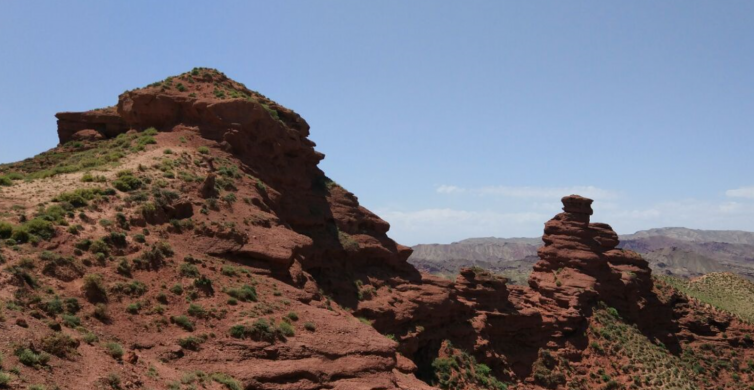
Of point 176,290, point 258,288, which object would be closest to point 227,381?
point 176,290

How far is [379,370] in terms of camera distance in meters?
23.9

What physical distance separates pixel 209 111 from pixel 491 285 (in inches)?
1160

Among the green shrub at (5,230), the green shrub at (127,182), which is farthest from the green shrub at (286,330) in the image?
the green shrub at (127,182)

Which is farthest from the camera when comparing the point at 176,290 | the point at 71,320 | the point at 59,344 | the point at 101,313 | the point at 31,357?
the point at 176,290

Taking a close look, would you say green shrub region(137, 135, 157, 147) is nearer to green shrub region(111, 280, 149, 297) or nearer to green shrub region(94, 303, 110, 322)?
green shrub region(111, 280, 149, 297)

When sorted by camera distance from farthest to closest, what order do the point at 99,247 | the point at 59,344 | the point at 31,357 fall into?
the point at 99,247
the point at 59,344
the point at 31,357

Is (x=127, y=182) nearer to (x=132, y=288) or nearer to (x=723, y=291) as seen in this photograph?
(x=132, y=288)

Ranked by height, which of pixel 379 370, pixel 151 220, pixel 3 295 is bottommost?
pixel 379 370

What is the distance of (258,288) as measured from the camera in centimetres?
2609

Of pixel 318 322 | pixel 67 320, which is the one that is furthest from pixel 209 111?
pixel 67 320

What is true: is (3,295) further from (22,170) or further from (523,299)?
(523,299)

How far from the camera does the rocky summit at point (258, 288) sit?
19.4 metres

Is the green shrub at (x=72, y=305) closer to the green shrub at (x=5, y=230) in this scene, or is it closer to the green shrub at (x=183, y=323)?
the green shrub at (x=183, y=323)

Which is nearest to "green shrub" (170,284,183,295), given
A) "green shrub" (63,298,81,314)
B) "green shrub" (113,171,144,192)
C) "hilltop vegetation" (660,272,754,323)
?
"green shrub" (63,298,81,314)
